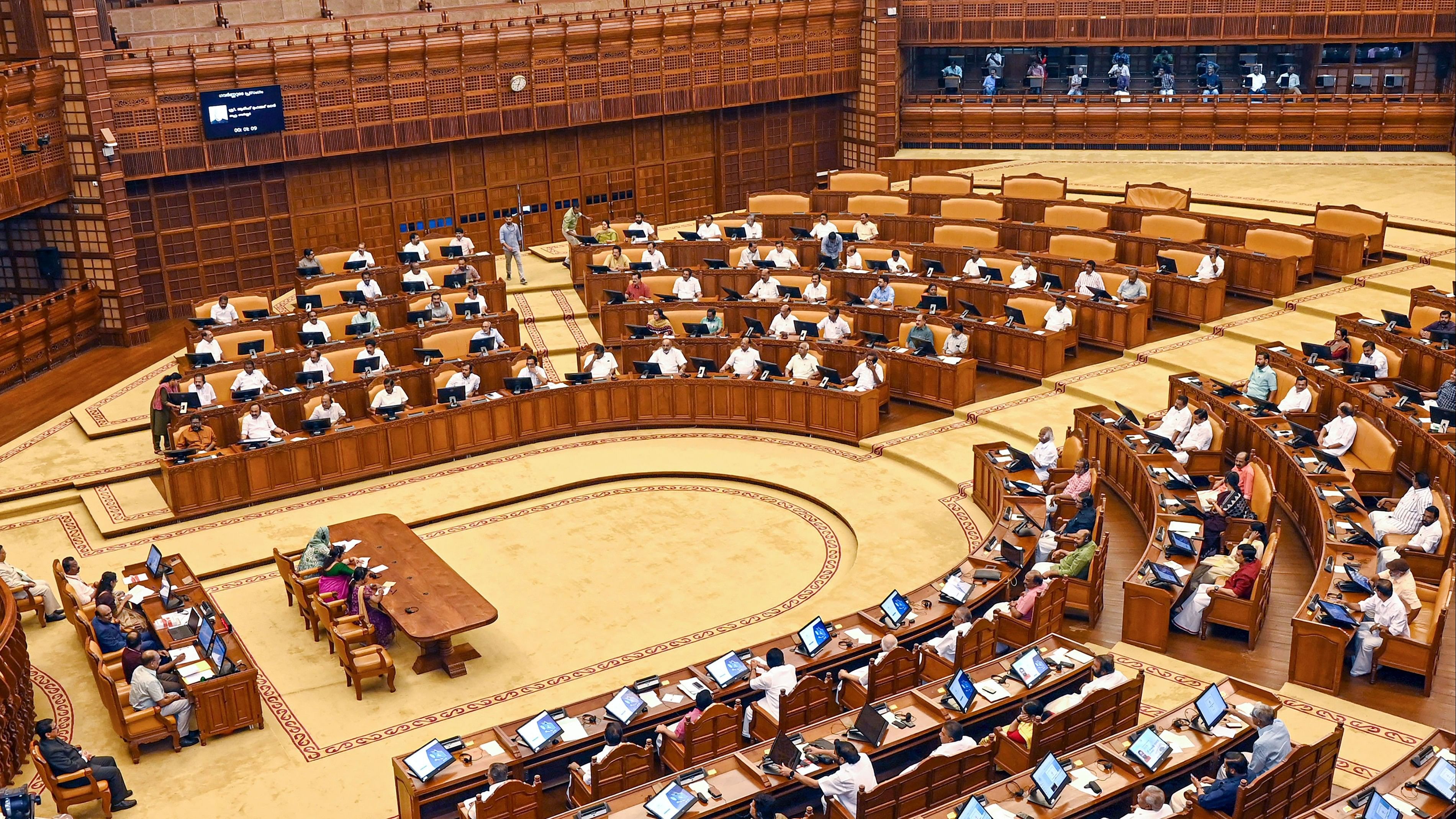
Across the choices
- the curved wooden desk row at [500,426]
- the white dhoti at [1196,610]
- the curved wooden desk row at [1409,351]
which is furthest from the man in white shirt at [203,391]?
the curved wooden desk row at [1409,351]

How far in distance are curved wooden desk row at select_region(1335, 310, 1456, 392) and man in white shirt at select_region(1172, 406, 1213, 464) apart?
2651mm

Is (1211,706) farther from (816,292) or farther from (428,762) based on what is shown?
(816,292)

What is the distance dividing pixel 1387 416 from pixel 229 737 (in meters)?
11.6

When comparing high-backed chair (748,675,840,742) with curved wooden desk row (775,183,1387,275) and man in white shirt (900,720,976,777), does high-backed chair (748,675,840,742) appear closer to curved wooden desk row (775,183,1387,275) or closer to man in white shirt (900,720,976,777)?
man in white shirt (900,720,976,777)

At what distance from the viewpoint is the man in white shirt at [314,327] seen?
59.9 feet

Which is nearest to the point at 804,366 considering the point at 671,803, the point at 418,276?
the point at 418,276

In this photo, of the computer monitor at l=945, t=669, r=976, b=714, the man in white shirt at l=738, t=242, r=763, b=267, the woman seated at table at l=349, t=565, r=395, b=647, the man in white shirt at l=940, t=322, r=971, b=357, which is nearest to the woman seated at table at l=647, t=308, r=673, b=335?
the man in white shirt at l=738, t=242, r=763, b=267

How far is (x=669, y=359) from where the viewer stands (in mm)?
18297

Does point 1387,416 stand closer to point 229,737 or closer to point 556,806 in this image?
point 556,806

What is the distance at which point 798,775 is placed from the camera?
9.79 meters

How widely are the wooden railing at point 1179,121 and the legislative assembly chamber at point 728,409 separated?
80mm

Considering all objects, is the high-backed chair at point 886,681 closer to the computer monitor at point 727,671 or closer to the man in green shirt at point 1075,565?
the computer monitor at point 727,671

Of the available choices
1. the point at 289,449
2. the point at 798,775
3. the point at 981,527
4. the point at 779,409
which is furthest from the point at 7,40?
the point at 798,775

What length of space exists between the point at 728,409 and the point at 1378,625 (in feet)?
28.9
